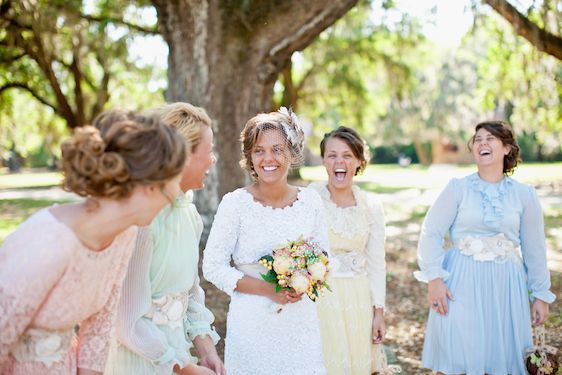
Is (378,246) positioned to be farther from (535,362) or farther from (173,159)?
(173,159)

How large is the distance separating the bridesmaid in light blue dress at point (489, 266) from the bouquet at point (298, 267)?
59.1 inches

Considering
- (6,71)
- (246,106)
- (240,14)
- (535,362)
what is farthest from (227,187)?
(6,71)

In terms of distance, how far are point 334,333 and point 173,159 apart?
2.48 meters

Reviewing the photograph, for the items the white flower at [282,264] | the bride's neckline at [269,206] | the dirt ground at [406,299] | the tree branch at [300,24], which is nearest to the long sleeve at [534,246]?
the dirt ground at [406,299]

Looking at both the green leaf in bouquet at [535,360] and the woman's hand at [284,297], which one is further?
the green leaf in bouquet at [535,360]

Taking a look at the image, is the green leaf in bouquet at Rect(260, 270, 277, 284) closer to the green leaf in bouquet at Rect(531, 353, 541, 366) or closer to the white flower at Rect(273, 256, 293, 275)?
the white flower at Rect(273, 256, 293, 275)

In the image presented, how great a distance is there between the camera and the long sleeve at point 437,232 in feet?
14.0

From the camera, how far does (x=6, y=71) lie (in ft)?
64.1

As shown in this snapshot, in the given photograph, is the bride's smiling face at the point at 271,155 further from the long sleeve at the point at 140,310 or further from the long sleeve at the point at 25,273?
the long sleeve at the point at 25,273

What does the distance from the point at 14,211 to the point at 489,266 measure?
1661 cm

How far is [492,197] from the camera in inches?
164

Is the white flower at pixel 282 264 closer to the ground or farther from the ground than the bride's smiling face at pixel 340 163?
closer to the ground

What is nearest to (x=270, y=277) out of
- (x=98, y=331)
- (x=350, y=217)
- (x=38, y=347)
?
(x=98, y=331)

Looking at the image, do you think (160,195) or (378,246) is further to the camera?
(378,246)
